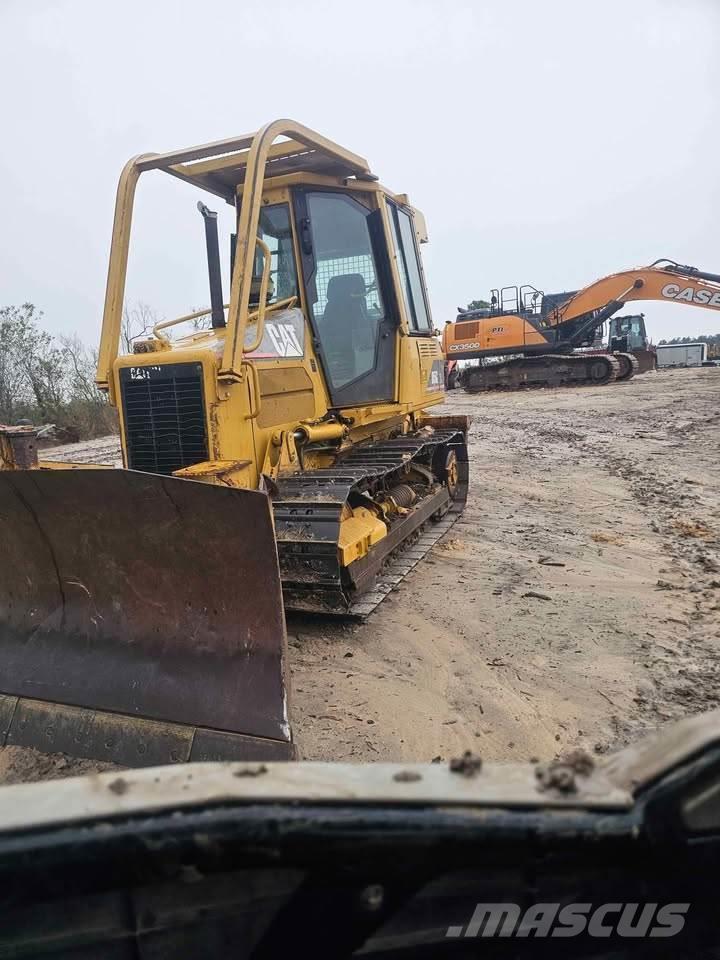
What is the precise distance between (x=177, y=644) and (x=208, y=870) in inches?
83.8

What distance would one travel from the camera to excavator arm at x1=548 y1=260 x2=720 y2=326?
761 inches

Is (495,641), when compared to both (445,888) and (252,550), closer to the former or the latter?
(252,550)

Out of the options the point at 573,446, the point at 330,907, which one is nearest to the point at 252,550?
the point at 330,907

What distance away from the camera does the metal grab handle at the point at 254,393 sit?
4.13m

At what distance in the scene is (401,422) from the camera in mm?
6562

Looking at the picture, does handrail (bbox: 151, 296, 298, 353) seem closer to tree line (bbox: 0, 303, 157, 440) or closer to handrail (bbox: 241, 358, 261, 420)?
handrail (bbox: 241, 358, 261, 420)

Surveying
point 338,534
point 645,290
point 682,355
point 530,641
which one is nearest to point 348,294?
point 338,534

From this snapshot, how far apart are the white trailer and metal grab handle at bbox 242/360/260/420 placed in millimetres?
33040

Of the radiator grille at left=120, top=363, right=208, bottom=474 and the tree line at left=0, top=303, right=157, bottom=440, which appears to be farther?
the tree line at left=0, top=303, right=157, bottom=440

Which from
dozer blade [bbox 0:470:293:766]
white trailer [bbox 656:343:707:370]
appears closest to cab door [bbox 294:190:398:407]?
dozer blade [bbox 0:470:293:766]

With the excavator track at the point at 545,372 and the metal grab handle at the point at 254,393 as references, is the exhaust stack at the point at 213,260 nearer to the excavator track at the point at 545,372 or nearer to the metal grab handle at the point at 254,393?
the metal grab handle at the point at 254,393

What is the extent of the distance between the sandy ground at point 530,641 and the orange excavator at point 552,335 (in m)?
14.8

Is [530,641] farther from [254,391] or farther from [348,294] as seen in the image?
[348,294]

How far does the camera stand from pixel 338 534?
368cm
